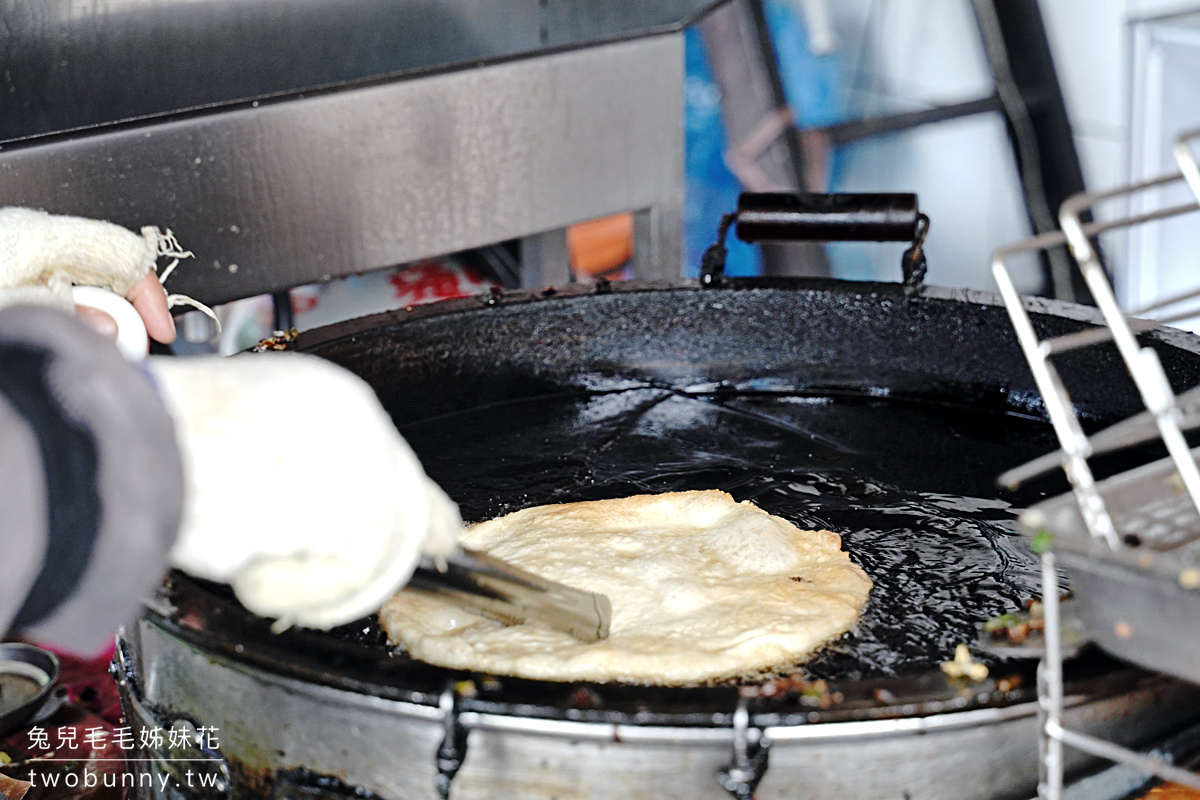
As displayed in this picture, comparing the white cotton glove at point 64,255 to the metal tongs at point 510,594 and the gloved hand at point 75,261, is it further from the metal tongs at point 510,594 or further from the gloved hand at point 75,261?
the metal tongs at point 510,594

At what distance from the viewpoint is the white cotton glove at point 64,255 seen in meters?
1.94

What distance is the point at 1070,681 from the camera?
1.25m

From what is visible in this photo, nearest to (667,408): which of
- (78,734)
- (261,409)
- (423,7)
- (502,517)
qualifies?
(502,517)

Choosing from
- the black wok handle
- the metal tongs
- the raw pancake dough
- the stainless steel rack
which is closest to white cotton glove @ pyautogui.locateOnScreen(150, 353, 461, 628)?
the metal tongs

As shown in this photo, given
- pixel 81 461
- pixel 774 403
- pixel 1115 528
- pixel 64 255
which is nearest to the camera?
pixel 81 461

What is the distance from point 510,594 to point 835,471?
1.12 m

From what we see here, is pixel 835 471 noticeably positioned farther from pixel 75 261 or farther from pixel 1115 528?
pixel 75 261

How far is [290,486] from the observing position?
1.02 metres

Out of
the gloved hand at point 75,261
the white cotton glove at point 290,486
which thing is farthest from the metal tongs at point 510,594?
the gloved hand at point 75,261

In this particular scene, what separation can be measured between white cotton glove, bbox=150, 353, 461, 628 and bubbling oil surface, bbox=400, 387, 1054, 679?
82 centimetres

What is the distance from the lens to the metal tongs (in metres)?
1.28

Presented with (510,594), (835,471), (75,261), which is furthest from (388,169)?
(510,594)

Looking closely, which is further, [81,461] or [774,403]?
[774,403]

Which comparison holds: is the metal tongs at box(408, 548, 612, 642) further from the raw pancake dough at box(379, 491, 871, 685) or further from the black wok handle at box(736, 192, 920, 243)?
the black wok handle at box(736, 192, 920, 243)
